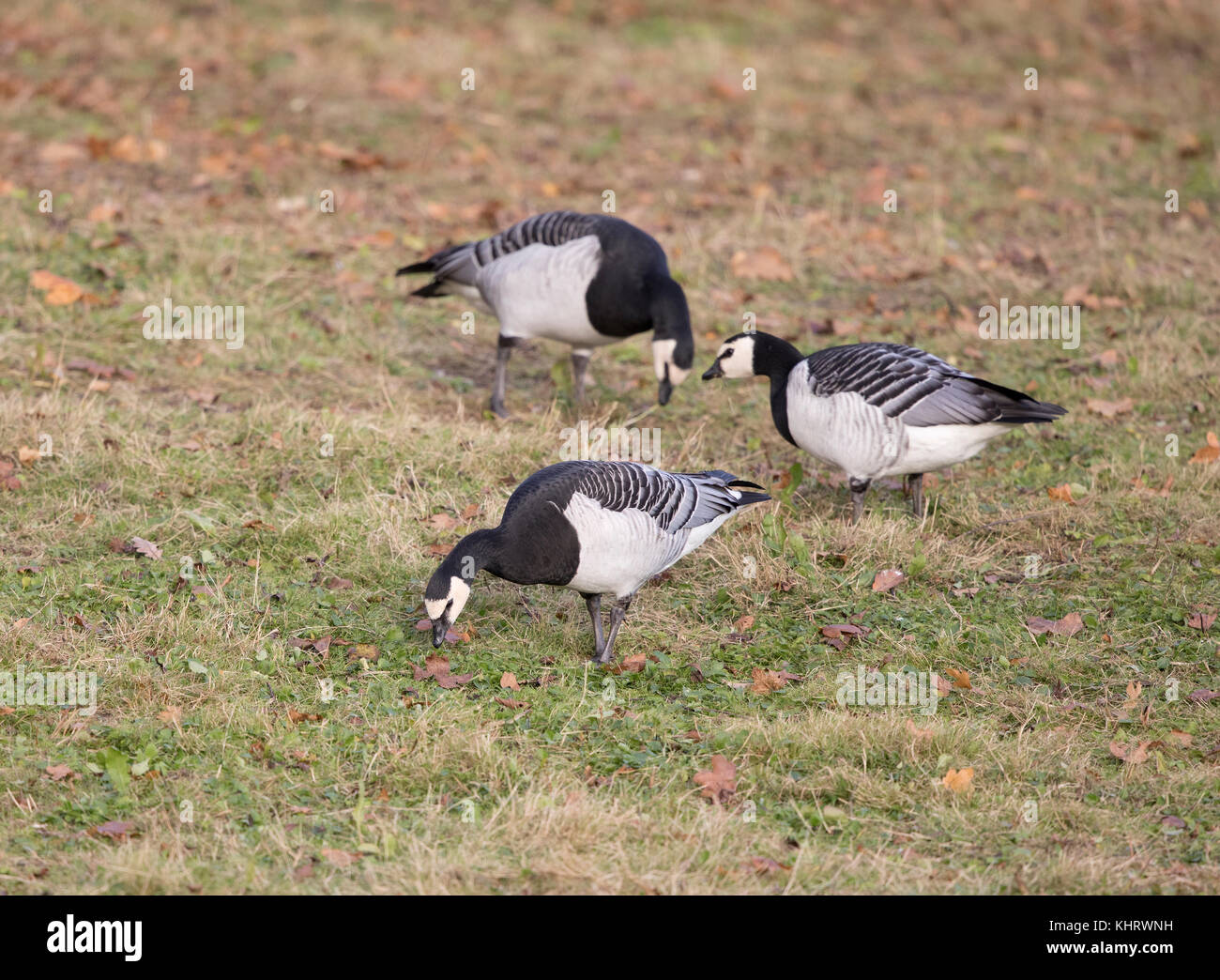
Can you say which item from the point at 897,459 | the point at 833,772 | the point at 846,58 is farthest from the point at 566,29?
the point at 833,772

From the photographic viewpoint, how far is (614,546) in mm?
6242

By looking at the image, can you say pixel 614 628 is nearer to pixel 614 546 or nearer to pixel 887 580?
pixel 614 546

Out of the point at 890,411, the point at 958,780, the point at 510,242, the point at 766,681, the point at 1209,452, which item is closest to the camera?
the point at 958,780

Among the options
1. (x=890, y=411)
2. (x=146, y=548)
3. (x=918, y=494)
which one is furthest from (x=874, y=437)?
(x=146, y=548)

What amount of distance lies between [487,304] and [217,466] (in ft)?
8.48

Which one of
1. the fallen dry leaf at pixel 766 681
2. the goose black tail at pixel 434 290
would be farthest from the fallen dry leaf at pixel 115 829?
the goose black tail at pixel 434 290

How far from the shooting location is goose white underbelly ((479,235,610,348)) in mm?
8953

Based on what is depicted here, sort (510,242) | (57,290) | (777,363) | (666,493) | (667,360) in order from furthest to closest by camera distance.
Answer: (57,290)
(510,242)
(667,360)
(777,363)
(666,493)

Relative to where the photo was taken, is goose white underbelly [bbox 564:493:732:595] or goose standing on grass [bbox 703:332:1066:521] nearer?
goose white underbelly [bbox 564:493:732:595]

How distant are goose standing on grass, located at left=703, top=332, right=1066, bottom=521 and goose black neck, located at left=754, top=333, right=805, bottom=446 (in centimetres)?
4

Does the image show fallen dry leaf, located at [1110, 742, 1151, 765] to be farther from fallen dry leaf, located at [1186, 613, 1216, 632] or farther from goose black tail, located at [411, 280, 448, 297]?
goose black tail, located at [411, 280, 448, 297]

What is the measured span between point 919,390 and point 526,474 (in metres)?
2.46

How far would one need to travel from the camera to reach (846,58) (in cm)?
1755

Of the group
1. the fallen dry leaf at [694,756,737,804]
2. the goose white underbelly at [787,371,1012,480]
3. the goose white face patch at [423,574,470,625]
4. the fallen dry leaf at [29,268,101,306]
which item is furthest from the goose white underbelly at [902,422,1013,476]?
the fallen dry leaf at [29,268,101,306]
